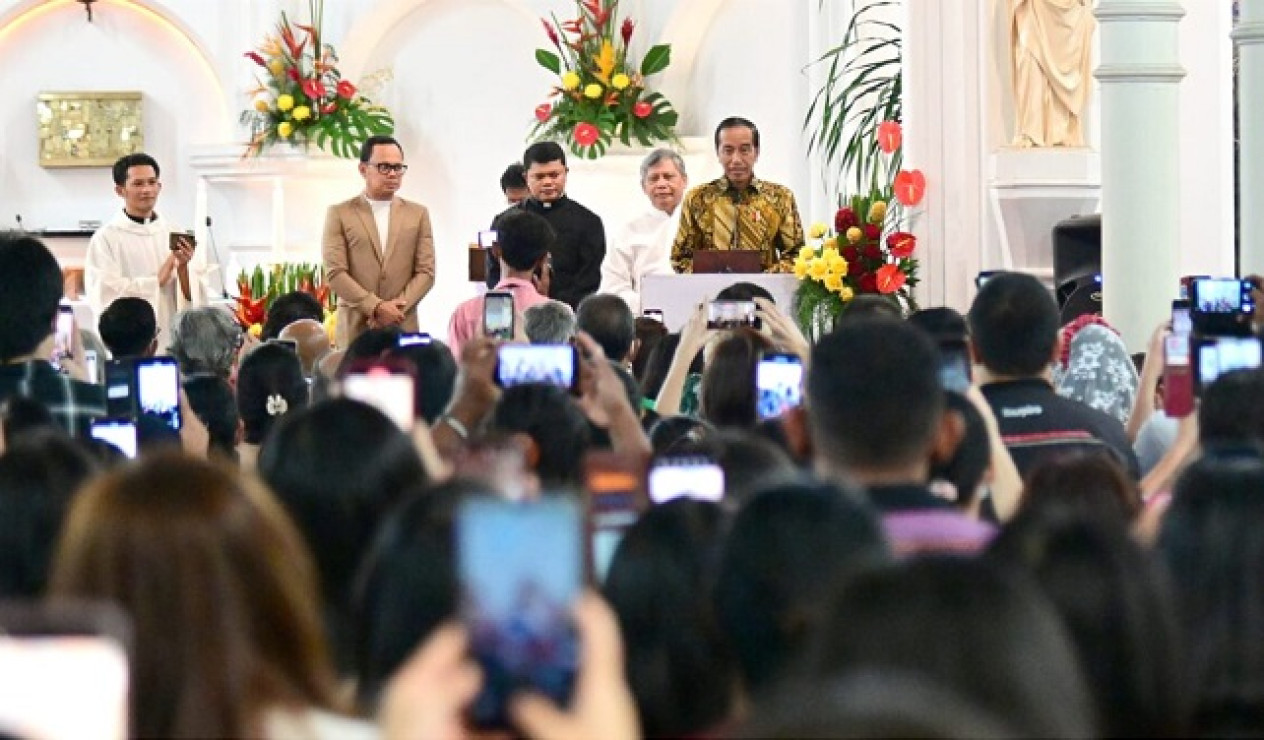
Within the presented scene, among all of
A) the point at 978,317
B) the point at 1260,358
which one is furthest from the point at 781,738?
the point at 978,317

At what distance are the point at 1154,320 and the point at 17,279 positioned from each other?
4907 millimetres

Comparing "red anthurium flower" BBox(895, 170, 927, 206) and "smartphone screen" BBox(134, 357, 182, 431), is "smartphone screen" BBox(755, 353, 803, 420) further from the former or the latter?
"red anthurium flower" BBox(895, 170, 927, 206)

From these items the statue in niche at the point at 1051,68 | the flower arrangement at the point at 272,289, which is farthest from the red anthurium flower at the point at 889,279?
the flower arrangement at the point at 272,289

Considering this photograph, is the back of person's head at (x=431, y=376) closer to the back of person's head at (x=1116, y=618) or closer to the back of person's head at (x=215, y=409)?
the back of person's head at (x=215, y=409)

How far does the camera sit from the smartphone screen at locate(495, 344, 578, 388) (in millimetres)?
5836

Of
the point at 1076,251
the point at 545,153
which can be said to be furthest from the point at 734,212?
the point at 1076,251

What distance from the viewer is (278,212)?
16547 mm

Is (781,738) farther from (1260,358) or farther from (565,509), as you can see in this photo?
(1260,358)

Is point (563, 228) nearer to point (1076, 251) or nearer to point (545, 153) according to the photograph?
point (545, 153)

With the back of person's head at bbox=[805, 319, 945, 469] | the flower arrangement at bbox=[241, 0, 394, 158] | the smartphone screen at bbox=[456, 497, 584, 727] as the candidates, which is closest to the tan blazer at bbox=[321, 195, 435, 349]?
the flower arrangement at bbox=[241, 0, 394, 158]

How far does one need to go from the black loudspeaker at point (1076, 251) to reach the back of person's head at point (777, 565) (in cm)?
844

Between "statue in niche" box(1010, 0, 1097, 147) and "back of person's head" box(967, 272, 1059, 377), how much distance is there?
625 centimetres

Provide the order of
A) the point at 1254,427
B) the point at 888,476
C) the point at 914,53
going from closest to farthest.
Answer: the point at 888,476
the point at 1254,427
the point at 914,53

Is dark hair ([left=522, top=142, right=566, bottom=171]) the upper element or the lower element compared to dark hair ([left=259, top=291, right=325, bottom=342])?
upper
